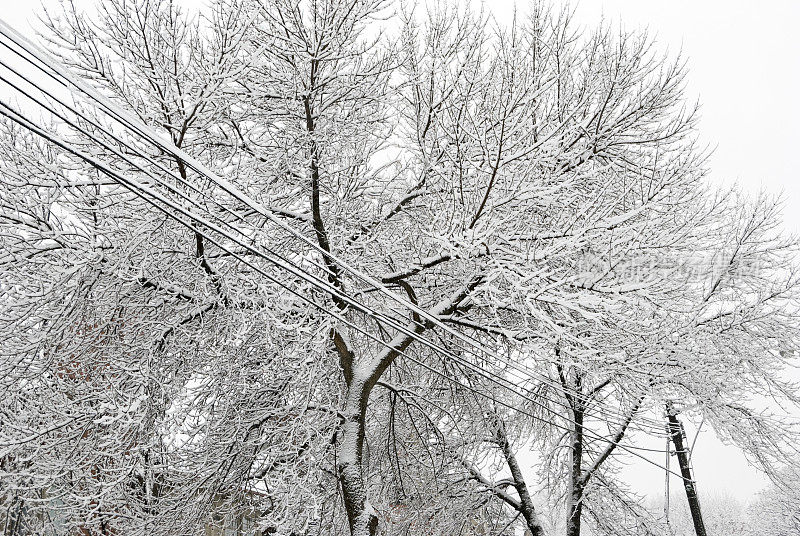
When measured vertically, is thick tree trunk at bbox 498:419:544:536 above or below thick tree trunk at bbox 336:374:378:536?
above

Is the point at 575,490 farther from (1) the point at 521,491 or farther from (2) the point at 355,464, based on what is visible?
(2) the point at 355,464

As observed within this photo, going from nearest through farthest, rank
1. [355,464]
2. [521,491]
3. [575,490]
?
[355,464] → [575,490] → [521,491]

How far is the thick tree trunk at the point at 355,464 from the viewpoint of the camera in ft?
22.6

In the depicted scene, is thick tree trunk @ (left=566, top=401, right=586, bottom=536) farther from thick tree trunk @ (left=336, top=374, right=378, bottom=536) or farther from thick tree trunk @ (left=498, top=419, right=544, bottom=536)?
thick tree trunk @ (left=336, top=374, right=378, bottom=536)

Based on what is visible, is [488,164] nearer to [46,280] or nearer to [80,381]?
[46,280]

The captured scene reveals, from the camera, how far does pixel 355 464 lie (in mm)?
7020

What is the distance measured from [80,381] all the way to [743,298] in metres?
10.2

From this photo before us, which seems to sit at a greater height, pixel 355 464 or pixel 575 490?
pixel 575 490

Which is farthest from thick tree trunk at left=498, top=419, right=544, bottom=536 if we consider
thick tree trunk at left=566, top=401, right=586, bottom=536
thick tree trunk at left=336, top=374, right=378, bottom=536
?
thick tree trunk at left=336, top=374, right=378, bottom=536

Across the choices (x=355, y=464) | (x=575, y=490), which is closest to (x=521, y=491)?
(x=575, y=490)

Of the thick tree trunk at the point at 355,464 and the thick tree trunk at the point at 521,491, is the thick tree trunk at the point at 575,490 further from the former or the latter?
the thick tree trunk at the point at 355,464

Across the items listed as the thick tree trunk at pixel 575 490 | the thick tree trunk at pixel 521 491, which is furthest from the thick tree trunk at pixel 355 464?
the thick tree trunk at pixel 575 490

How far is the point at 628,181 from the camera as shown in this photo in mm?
7758

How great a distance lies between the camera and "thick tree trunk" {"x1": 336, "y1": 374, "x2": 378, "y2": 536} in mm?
6875
